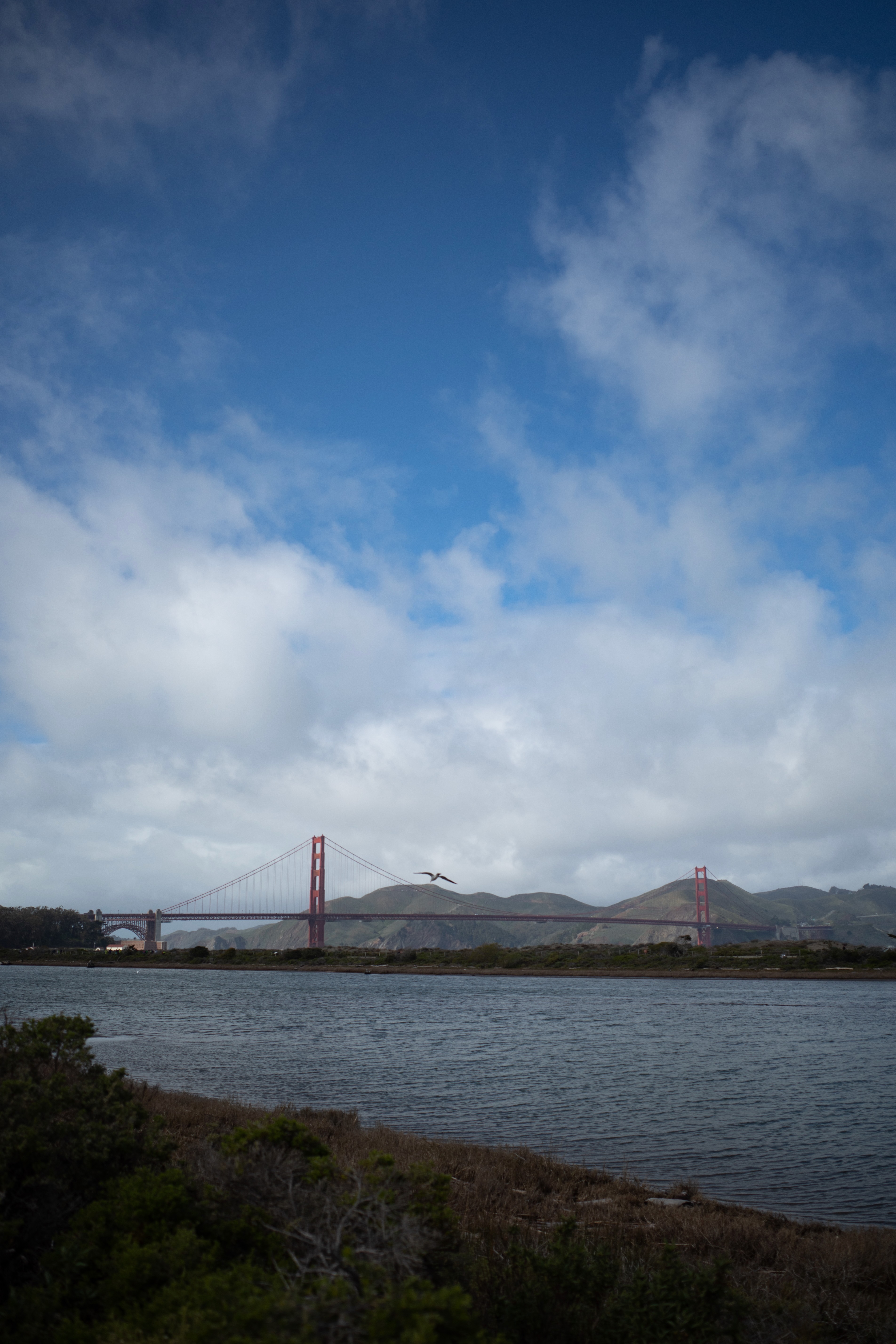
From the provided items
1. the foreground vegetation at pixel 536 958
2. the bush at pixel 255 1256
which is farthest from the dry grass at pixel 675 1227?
the foreground vegetation at pixel 536 958

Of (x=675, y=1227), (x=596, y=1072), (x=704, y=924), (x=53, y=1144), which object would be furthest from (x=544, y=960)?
(x=53, y=1144)

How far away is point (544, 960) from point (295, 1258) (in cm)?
10046

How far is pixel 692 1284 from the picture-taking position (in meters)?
5.69

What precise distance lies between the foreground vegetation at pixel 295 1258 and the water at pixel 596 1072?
5.37 meters

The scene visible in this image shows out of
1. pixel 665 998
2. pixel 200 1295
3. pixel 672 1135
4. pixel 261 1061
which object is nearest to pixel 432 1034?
pixel 261 1061

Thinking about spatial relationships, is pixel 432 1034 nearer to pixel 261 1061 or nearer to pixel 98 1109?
pixel 261 1061

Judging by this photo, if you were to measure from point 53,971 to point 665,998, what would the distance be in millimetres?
72833

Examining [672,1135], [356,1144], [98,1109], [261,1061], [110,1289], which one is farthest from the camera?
[261,1061]

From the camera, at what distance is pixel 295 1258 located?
402cm

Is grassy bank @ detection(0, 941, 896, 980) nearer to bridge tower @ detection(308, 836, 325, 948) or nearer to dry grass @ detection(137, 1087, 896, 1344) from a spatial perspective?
bridge tower @ detection(308, 836, 325, 948)

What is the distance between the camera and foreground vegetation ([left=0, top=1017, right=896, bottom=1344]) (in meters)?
3.82

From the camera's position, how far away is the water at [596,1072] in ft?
45.6

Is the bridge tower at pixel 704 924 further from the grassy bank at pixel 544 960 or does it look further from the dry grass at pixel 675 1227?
the dry grass at pixel 675 1227

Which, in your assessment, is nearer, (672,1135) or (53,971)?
(672,1135)
